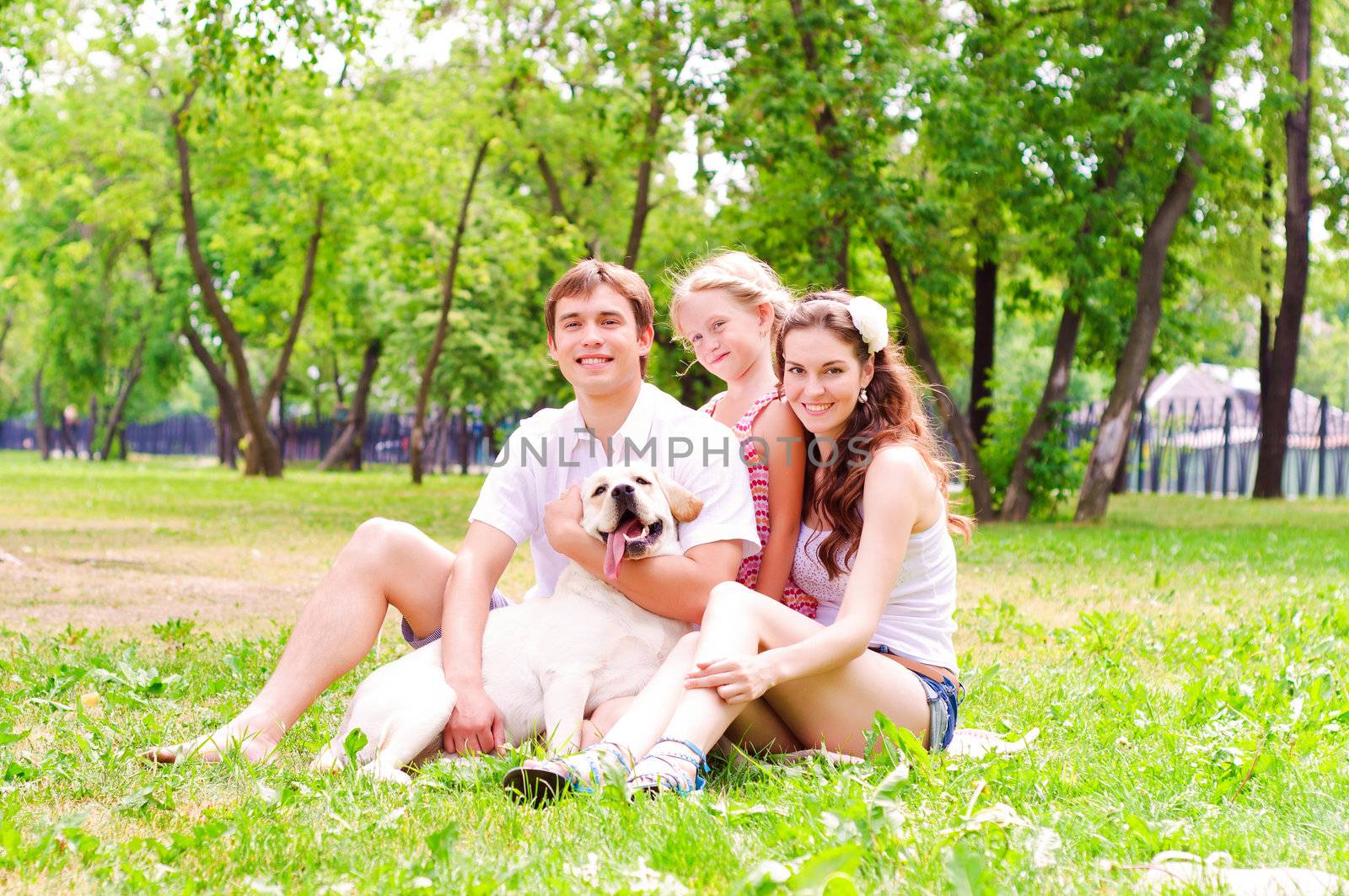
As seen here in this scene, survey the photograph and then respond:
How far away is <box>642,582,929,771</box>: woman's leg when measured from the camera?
356 cm

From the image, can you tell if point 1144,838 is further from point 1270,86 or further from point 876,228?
point 1270,86

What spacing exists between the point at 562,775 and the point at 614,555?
2.51ft

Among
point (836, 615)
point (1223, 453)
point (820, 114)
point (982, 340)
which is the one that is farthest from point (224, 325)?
point (836, 615)

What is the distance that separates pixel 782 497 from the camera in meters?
4.07

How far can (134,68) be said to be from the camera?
26.1m

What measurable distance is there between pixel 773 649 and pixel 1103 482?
45.8 ft

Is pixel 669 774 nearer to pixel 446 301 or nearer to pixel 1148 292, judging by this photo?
pixel 1148 292

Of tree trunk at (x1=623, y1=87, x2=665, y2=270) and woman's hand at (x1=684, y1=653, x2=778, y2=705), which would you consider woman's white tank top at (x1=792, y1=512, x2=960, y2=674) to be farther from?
tree trunk at (x1=623, y1=87, x2=665, y2=270)

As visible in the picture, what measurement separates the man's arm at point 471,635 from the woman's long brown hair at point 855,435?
3.55 feet

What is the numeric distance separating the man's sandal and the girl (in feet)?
3.23

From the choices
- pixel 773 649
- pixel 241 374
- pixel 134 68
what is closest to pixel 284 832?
pixel 773 649

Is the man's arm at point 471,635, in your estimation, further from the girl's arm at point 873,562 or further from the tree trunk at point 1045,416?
the tree trunk at point 1045,416

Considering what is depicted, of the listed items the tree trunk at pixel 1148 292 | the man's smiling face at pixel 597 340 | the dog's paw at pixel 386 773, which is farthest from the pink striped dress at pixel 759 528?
the tree trunk at pixel 1148 292

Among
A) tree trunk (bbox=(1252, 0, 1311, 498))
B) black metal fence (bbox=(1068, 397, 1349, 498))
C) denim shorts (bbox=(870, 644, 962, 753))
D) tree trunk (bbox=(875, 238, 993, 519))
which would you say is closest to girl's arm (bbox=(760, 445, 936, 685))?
denim shorts (bbox=(870, 644, 962, 753))
